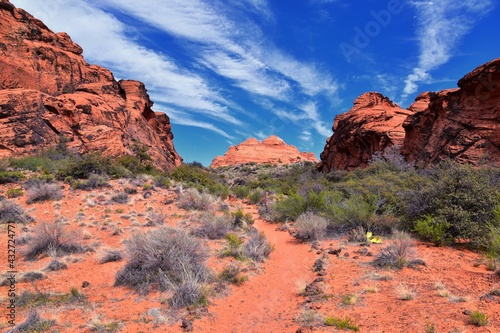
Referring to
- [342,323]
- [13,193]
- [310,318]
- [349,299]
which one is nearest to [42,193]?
[13,193]

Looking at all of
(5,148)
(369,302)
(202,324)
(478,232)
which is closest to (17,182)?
(5,148)

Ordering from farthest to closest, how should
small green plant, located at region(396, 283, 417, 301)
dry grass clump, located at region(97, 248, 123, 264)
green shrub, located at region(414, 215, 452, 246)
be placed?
green shrub, located at region(414, 215, 452, 246), dry grass clump, located at region(97, 248, 123, 264), small green plant, located at region(396, 283, 417, 301)

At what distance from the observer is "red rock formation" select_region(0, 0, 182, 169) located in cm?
2216

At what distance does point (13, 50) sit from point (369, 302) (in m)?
33.3

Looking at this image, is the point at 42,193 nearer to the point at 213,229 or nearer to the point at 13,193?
the point at 13,193

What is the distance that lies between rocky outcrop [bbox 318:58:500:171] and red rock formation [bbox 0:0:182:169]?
2146 cm

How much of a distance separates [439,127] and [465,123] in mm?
2235

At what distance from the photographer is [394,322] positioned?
392cm

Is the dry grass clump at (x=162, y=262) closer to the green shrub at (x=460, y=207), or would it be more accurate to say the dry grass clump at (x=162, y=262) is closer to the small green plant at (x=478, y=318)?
the small green plant at (x=478, y=318)

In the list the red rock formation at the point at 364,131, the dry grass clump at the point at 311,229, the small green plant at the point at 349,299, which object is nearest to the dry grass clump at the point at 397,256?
the small green plant at the point at 349,299

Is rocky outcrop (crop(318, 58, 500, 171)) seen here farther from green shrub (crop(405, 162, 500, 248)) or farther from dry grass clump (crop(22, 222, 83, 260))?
dry grass clump (crop(22, 222, 83, 260))

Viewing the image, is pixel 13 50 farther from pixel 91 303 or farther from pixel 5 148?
pixel 91 303

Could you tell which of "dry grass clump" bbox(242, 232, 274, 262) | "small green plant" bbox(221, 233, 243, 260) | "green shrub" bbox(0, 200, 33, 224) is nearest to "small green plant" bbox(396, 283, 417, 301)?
"dry grass clump" bbox(242, 232, 274, 262)

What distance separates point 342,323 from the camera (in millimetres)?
3969
